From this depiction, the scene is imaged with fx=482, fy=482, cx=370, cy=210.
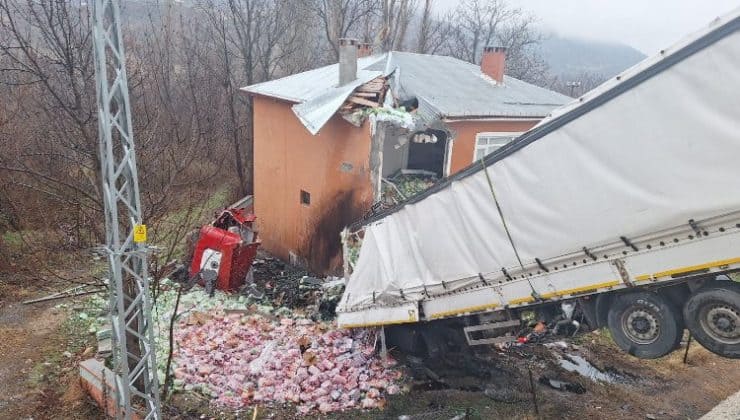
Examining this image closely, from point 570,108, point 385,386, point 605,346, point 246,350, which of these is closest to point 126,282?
point 246,350

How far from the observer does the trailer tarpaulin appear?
412cm

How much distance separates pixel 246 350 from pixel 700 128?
7548mm

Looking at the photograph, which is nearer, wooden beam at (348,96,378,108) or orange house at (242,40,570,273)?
wooden beam at (348,96,378,108)

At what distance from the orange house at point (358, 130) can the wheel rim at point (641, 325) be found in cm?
666

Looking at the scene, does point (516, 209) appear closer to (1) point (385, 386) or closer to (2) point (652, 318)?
(2) point (652, 318)

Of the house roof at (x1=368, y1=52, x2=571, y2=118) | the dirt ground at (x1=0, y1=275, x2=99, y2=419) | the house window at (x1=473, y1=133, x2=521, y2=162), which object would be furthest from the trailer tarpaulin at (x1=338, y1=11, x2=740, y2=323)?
the house window at (x1=473, y1=133, x2=521, y2=162)

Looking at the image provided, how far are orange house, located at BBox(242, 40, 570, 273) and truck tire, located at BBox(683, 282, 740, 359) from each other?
7163 mm

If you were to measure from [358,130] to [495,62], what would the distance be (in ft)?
21.2

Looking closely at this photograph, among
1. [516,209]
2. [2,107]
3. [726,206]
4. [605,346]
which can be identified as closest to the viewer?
[726,206]

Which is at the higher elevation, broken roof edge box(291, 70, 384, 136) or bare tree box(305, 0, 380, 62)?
bare tree box(305, 0, 380, 62)

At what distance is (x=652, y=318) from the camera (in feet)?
17.2

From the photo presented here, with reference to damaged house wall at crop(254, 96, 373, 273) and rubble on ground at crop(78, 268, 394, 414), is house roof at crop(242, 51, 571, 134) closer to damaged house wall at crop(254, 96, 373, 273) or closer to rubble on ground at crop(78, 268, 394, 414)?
damaged house wall at crop(254, 96, 373, 273)

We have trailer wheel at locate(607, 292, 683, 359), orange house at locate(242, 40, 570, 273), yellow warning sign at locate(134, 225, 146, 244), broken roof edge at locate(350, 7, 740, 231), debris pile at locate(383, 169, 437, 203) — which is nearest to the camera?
broken roof edge at locate(350, 7, 740, 231)

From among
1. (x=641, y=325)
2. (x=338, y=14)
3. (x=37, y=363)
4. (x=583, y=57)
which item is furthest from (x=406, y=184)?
(x=583, y=57)
